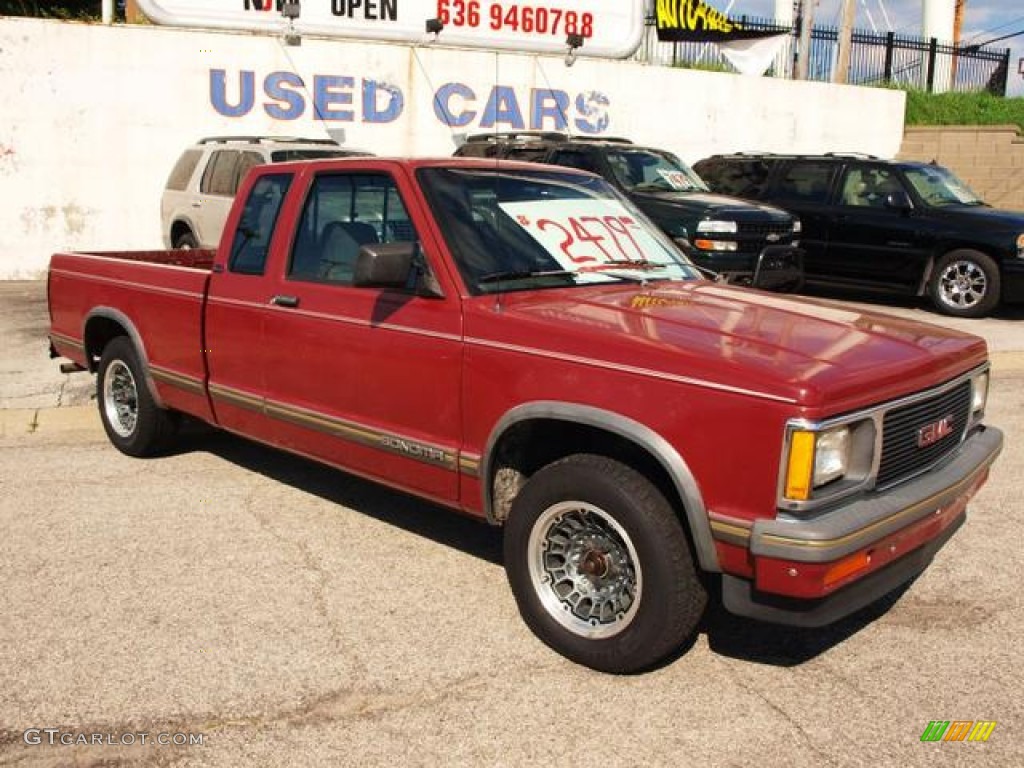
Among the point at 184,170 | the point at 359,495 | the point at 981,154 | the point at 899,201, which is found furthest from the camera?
the point at 981,154

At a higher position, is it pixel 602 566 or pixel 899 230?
pixel 899 230

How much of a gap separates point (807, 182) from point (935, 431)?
9.85 metres

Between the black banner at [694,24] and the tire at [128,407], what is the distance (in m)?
15.5

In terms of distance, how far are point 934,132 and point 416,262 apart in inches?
761

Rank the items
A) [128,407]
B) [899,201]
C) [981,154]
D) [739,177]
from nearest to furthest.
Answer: [128,407]
[899,201]
[739,177]
[981,154]

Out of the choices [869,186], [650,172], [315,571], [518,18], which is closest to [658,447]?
[315,571]

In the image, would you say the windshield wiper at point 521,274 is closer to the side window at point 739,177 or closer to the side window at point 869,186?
the side window at point 869,186

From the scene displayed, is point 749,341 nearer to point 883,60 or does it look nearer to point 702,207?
point 702,207

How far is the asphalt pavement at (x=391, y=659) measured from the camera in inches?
121

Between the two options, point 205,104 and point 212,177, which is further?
point 205,104

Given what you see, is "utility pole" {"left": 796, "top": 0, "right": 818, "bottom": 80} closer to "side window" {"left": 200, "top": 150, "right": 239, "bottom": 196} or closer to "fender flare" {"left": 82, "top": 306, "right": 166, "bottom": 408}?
"side window" {"left": 200, "top": 150, "right": 239, "bottom": 196}

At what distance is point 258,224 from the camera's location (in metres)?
5.07
